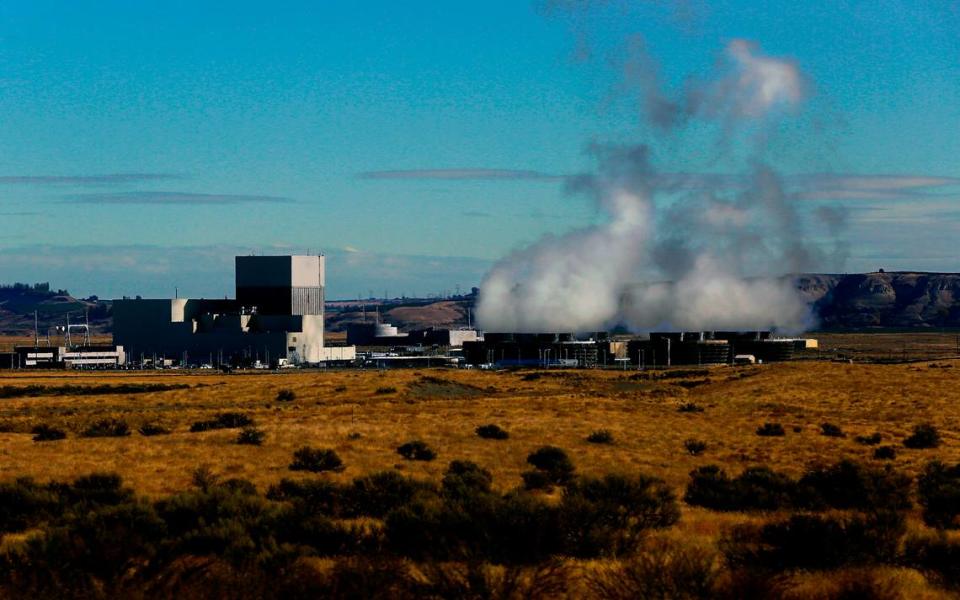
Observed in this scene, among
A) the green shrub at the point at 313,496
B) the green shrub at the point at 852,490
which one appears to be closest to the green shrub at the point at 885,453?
the green shrub at the point at 852,490

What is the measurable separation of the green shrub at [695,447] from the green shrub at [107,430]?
93.9 feet

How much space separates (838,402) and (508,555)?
246 ft

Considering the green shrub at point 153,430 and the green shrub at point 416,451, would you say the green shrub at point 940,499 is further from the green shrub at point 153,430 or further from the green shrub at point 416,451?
the green shrub at point 153,430

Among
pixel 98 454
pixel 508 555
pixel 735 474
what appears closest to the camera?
pixel 508 555

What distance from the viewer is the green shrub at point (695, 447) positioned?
185ft

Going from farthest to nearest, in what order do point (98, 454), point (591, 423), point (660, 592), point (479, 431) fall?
point (591, 423)
point (479, 431)
point (98, 454)
point (660, 592)

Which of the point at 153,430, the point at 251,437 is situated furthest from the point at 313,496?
the point at 153,430

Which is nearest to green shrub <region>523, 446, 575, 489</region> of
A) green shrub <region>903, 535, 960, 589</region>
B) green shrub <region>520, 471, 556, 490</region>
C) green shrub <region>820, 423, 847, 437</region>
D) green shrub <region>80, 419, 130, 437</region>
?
green shrub <region>520, 471, 556, 490</region>

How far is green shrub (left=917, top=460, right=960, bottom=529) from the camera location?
33156 millimetres

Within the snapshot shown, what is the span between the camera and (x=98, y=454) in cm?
5425

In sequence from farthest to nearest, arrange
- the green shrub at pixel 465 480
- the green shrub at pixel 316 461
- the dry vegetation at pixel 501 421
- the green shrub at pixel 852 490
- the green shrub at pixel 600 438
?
the green shrub at pixel 600 438
the dry vegetation at pixel 501 421
the green shrub at pixel 316 461
the green shrub at pixel 852 490
the green shrub at pixel 465 480

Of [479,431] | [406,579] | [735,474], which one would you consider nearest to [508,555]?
[406,579]

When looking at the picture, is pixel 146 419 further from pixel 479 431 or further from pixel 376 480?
pixel 376 480

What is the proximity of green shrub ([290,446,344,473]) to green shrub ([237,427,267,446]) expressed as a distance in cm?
846
